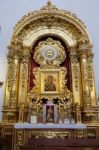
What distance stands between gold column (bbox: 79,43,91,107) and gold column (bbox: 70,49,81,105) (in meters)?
0.20

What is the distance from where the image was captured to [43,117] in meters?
6.77

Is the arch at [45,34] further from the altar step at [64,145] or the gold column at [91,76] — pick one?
the altar step at [64,145]

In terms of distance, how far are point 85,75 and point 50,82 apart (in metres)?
1.20

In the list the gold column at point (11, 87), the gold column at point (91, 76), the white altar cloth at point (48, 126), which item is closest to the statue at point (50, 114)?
the white altar cloth at point (48, 126)

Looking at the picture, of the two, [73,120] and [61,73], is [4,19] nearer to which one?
[61,73]

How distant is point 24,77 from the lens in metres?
7.65

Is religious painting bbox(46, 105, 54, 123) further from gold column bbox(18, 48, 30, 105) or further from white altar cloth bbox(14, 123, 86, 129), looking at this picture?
gold column bbox(18, 48, 30, 105)

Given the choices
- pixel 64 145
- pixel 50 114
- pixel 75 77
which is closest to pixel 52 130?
pixel 50 114

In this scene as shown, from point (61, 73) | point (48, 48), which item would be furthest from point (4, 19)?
point (61, 73)

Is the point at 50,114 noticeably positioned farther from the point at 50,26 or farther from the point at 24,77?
the point at 50,26

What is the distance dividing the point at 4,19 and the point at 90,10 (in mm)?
3346

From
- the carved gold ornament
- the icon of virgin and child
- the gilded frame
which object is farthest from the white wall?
the icon of virgin and child

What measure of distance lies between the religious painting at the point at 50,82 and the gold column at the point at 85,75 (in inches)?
34.2

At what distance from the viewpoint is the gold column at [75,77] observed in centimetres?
737
